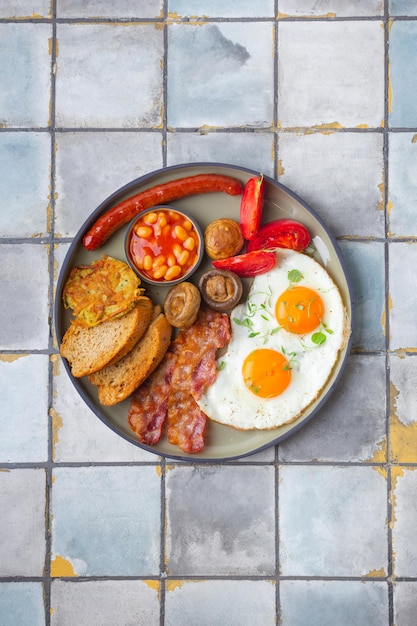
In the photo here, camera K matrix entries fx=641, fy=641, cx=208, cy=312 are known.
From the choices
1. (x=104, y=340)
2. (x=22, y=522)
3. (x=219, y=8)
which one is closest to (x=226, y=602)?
(x=22, y=522)

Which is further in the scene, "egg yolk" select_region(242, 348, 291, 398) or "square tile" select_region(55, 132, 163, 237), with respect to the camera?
"square tile" select_region(55, 132, 163, 237)

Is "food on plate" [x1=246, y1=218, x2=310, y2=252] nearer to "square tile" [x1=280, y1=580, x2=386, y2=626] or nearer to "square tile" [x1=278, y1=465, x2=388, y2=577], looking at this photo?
"square tile" [x1=278, y1=465, x2=388, y2=577]

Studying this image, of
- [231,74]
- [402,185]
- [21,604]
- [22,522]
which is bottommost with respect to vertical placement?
[21,604]

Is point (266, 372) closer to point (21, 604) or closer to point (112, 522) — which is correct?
point (112, 522)

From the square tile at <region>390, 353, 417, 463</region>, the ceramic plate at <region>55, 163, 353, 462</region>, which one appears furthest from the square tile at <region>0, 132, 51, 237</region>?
the square tile at <region>390, 353, 417, 463</region>

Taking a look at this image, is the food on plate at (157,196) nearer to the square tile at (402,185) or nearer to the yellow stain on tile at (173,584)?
the square tile at (402,185)

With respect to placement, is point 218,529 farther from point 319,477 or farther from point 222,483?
point 319,477

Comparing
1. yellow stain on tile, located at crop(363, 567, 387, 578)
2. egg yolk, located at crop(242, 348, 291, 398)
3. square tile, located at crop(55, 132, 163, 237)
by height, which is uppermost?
square tile, located at crop(55, 132, 163, 237)
